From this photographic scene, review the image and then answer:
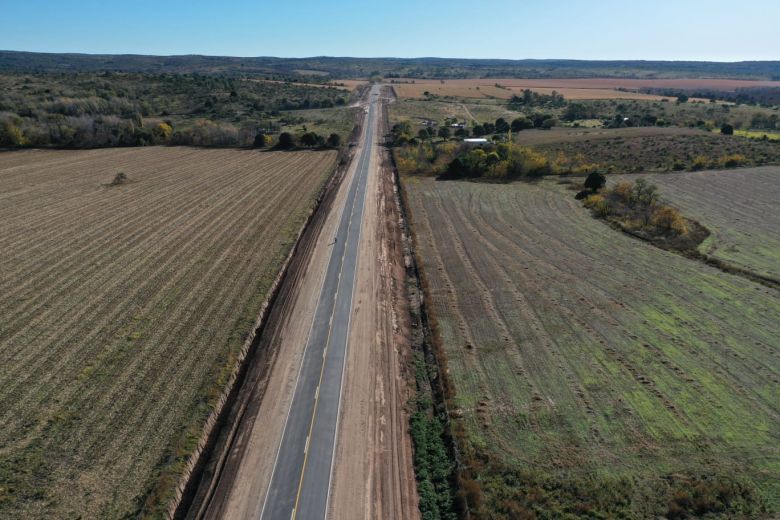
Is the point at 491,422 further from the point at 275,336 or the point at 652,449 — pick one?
the point at 275,336

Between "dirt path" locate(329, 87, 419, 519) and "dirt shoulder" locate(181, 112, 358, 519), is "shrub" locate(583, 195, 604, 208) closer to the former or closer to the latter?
"dirt path" locate(329, 87, 419, 519)

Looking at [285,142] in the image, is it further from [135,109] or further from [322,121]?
[135,109]

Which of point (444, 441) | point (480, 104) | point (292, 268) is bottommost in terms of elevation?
point (444, 441)

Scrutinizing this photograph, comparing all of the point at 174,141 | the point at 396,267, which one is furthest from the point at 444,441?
the point at 174,141

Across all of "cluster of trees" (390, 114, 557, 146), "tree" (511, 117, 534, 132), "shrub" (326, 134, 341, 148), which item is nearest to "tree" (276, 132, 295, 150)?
"shrub" (326, 134, 341, 148)

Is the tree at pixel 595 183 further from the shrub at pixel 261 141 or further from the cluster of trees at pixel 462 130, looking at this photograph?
the shrub at pixel 261 141

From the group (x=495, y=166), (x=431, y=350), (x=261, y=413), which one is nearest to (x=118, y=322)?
(x=261, y=413)
